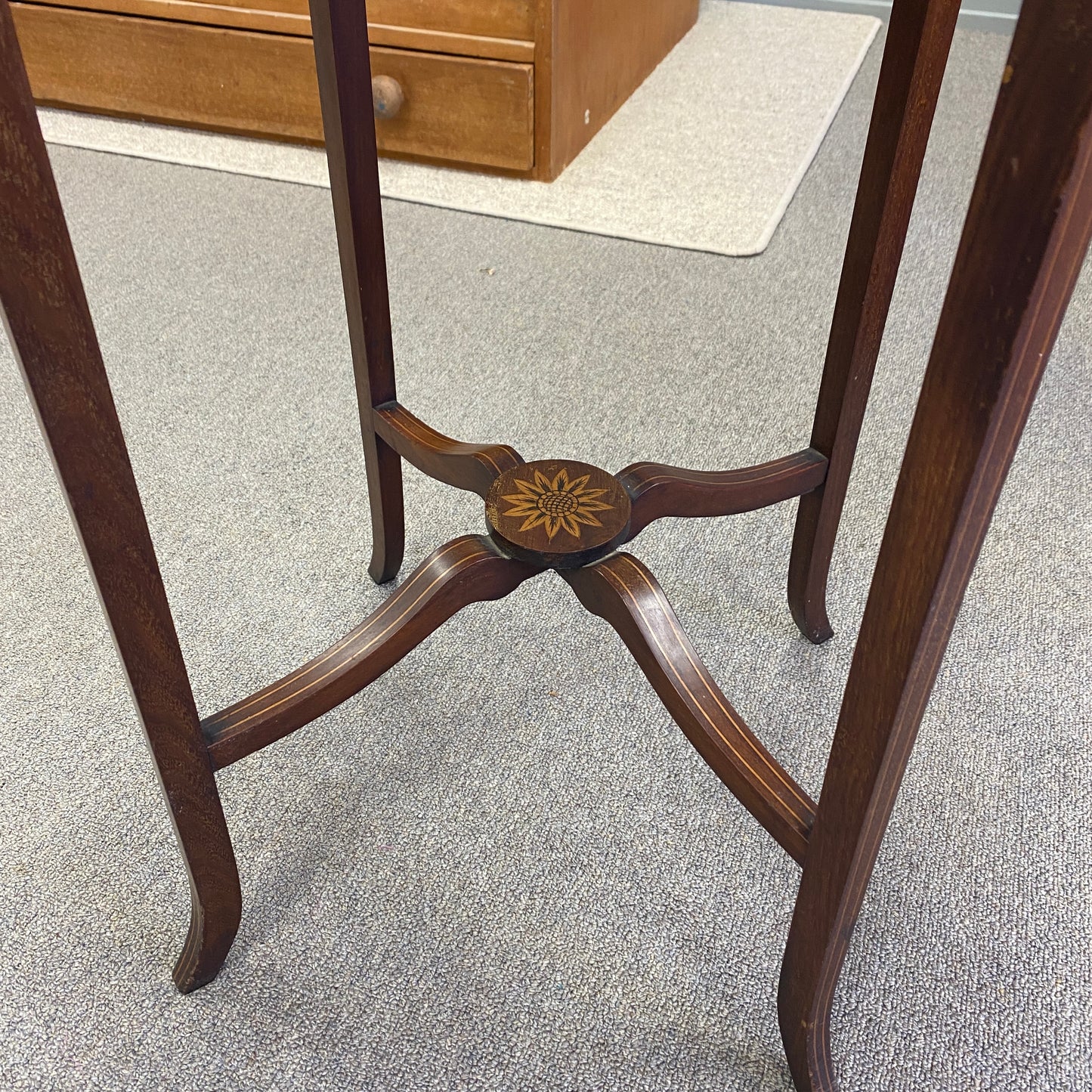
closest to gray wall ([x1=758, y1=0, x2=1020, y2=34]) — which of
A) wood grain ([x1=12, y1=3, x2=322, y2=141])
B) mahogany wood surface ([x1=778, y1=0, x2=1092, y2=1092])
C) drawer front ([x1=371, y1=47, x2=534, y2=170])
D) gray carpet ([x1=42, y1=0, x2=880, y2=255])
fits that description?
gray carpet ([x1=42, y1=0, x2=880, y2=255])

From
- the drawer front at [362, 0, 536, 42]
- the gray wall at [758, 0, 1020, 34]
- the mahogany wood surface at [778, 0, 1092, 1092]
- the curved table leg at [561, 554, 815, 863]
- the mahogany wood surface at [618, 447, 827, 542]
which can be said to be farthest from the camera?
the gray wall at [758, 0, 1020, 34]

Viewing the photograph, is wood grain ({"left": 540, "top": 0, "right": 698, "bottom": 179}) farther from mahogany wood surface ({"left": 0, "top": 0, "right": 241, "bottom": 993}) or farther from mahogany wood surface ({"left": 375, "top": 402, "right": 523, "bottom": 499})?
mahogany wood surface ({"left": 0, "top": 0, "right": 241, "bottom": 993})

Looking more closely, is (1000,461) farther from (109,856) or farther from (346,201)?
(109,856)

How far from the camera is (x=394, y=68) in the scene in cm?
149

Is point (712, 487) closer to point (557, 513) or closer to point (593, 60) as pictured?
point (557, 513)

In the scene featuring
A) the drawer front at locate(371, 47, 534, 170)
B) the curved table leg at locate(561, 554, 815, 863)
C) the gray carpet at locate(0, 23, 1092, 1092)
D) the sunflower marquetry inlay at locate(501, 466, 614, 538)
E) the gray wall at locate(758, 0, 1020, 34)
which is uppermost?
the sunflower marquetry inlay at locate(501, 466, 614, 538)

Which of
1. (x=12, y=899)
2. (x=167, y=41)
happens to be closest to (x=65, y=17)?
(x=167, y=41)

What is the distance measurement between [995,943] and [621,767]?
0.26 m

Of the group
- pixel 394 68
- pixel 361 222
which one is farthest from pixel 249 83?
pixel 361 222

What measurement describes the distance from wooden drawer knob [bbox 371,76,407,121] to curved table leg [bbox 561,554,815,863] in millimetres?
1087

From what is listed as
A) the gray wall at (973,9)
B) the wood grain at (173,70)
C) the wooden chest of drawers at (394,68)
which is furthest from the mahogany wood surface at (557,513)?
the gray wall at (973,9)

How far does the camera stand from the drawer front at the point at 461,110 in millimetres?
1446

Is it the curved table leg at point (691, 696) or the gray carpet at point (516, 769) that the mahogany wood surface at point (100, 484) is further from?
the curved table leg at point (691, 696)

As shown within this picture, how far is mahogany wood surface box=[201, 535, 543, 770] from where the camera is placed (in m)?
0.58
